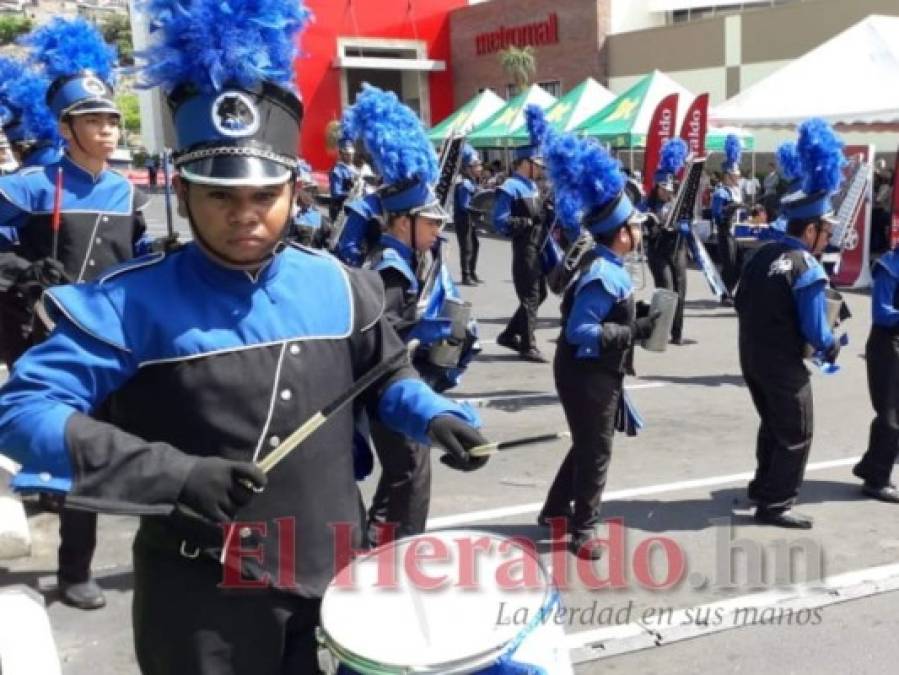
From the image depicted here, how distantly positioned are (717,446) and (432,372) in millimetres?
3058

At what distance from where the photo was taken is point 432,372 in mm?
4527

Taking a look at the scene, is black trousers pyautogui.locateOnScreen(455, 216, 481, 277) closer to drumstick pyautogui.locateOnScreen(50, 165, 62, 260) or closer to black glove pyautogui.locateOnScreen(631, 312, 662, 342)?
black glove pyautogui.locateOnScreen(631, 312, 662, 342)

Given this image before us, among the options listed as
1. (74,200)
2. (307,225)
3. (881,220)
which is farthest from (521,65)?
(74,200)

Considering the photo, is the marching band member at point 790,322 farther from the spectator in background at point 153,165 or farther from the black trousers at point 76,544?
the spectator in background at point 153,165

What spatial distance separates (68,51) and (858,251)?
12562 millimetres

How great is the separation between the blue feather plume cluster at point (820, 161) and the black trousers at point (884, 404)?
100 centimetres

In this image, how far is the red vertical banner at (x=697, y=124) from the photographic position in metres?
14.3

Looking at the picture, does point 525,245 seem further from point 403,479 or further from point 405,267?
point 403,479

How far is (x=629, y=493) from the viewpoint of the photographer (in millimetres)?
5816

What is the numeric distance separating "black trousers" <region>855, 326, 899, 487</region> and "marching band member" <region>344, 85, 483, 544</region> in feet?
8.71

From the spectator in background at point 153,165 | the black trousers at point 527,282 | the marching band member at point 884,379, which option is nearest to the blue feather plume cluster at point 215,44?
the marching band member at point 884,379

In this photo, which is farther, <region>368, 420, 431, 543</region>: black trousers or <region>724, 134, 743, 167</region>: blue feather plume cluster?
<region>724, 134, 743, 167</region>: blue feather plume cluster

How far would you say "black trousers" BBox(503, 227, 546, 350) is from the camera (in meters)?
9.68

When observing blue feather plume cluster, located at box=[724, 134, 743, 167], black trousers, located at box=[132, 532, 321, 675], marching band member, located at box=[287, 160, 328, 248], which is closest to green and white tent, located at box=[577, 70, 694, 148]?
blue feather plume cluster, located at box=[724, 134, 743, 167]
